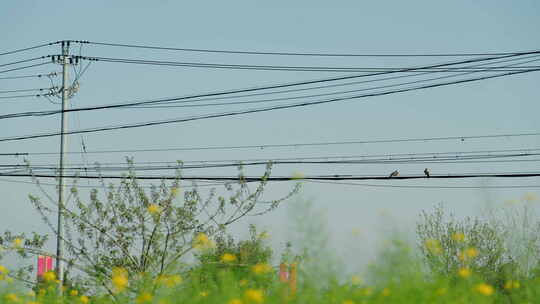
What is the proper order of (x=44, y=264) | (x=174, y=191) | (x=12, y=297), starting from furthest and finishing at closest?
(x=44, y=264)
(x=174, y=191)
(x=12, y=297)

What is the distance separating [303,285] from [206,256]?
3825 millimetres

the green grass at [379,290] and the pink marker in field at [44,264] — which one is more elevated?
the pink marker in field at [44,264]

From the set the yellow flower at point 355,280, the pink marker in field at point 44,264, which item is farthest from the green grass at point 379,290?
the pink marker in field at point 44,264

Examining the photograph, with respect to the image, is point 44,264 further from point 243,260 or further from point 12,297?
point 12,297

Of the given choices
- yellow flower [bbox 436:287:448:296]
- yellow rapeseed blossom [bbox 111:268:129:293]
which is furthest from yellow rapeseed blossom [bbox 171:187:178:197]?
yellow flower [bbox 436:287:448:296]

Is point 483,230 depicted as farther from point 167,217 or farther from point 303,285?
point 303,285

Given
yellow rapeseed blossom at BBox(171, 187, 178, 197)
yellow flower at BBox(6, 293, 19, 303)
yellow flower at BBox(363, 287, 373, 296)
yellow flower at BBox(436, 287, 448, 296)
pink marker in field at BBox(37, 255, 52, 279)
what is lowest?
yellow flower at BBox(436, 287, 448, 296)

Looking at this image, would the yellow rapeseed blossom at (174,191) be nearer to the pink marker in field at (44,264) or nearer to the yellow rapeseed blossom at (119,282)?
the yellow rapeseed blossom at (119,282)

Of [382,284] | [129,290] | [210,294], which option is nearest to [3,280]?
[129,290]

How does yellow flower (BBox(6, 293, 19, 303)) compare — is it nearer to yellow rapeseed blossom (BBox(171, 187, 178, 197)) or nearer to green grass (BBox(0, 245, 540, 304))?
green grass (BBox(0, 245, 540, 304))

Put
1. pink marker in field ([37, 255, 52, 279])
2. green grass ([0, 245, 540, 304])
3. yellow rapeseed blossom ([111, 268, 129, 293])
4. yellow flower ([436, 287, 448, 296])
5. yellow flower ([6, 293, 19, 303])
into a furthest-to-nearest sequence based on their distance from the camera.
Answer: pink marker in field ([37, 255, 52, 279]) < yellow flower ([6, 293, 19, 303]) < yellow rapeseed blossom ([111, 268, 129, 293]) < green grass ([0, 245, 540, 304]) < yellow flower ([436, 287, 448, 296])

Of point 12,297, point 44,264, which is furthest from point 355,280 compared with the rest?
point 44,264

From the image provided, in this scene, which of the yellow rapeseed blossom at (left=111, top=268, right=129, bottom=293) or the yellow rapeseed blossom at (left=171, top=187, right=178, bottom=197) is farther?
the yellow rapeseed blossom at (left=171, top=187, right=178, bottom=197)

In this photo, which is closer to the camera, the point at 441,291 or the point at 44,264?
the point at 441,291
